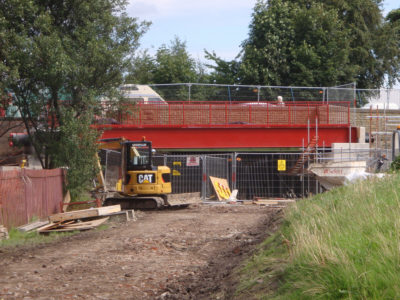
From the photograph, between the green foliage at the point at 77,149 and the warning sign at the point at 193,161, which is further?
the warning sign at the point at 193,161

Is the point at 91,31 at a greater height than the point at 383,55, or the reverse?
the point at 383,55

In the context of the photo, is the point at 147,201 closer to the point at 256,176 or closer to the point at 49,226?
the point at 49,226

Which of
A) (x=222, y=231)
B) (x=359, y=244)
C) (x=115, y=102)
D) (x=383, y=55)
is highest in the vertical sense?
(x=383, y=55)

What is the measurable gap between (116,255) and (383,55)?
1879 inches

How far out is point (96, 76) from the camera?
822 inches

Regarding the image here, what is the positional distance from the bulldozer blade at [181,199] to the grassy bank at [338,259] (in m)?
13.7

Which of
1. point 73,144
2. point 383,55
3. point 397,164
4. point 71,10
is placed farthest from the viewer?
point 383,55

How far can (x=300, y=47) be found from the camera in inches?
1854

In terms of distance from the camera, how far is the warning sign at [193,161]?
87.7 feet

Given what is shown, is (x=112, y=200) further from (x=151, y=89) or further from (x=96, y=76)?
(x=151, y=89)

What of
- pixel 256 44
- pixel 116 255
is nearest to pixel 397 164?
pixel 116 255

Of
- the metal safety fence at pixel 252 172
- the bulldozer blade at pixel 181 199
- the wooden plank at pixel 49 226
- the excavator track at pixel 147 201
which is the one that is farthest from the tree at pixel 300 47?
the wooden plank at pixel 49 226

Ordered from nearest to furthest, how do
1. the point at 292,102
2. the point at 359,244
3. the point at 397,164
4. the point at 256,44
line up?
the point at 359,244
the point at 397,164
the point at 292,102
the point at 256,44

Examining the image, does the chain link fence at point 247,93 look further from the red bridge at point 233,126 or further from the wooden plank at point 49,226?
the wooden plank at point 49,226
